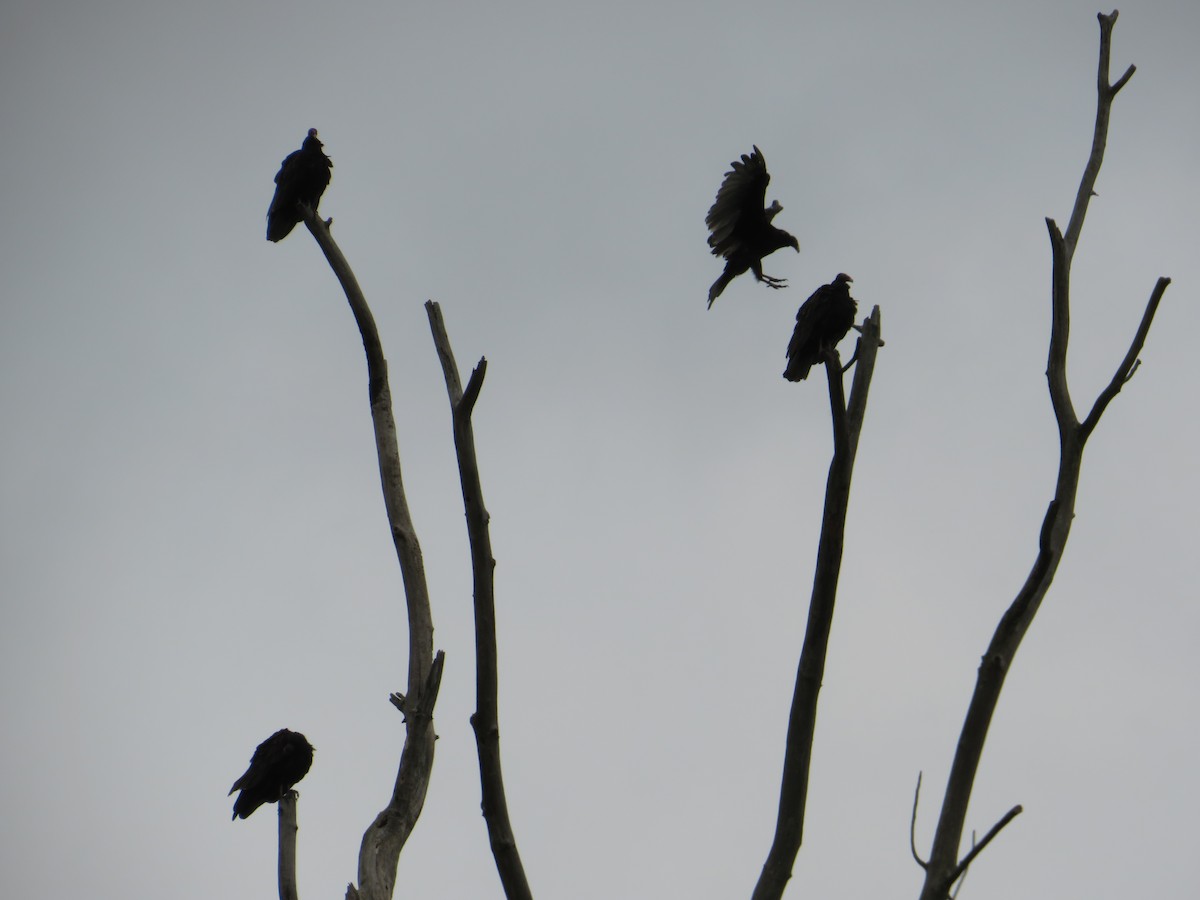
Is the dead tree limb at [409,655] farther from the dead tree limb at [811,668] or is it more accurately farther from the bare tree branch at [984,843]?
the bare tree branch at [984,843]

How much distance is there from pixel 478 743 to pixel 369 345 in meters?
2.15

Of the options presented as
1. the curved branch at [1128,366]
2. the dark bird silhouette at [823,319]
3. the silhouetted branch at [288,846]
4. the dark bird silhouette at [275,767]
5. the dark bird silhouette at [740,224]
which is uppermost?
the dark bird silhouette at [740,224]

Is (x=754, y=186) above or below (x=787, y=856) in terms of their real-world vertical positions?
above

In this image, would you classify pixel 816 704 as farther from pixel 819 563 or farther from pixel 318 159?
pixel 318 159

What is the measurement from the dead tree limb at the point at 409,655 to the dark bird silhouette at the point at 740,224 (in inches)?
62.6

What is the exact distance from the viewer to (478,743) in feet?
10.2

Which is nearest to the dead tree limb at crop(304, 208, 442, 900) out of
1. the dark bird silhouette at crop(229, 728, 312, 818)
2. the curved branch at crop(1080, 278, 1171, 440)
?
the dark bird silhouette at crop(229, 728, 312, 818)

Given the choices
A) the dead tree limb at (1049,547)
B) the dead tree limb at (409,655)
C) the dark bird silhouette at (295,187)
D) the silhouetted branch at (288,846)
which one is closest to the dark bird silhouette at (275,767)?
the silhouetted branch at (288,846)

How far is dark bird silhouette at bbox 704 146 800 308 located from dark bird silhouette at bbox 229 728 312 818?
272cm

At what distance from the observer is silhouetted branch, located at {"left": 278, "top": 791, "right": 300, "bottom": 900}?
12.9 feet

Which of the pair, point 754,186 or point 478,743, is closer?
point 478,743

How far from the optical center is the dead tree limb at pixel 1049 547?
254 cm

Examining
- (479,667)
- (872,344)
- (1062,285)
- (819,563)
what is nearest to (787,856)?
(819,563)

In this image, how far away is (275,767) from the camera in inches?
183
